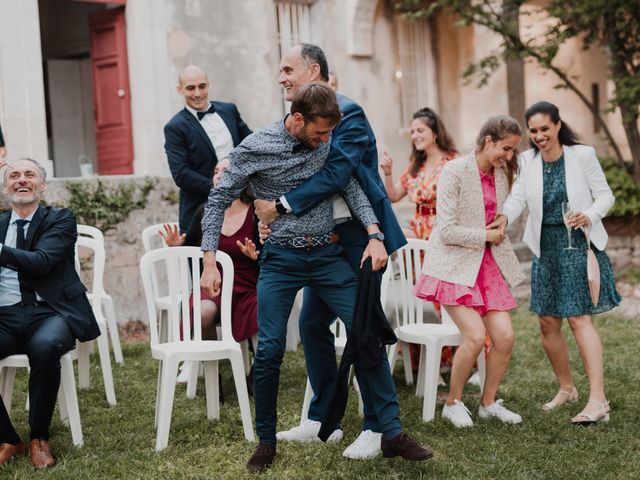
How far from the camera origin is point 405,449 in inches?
172

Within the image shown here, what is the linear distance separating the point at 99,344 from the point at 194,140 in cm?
162

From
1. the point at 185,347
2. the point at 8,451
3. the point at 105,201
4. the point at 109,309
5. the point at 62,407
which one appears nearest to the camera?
the point at 8,451

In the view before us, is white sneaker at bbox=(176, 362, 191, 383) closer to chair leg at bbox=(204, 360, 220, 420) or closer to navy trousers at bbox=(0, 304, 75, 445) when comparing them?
chair leg at bbox=(204, 360, 220, 420)

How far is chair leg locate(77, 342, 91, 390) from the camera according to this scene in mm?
6320

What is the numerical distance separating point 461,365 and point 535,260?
2.94ft

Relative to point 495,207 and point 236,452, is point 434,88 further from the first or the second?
point 236,452

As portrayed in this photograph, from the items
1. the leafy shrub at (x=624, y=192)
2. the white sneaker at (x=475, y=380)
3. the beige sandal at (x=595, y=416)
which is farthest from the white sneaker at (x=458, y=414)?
the leafy shrub at (x=624, y=192)

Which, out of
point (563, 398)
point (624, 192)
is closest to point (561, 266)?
point (563, 398)

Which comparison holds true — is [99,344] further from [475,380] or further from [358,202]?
[475,380]

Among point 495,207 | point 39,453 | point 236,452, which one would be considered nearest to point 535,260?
point 495,207

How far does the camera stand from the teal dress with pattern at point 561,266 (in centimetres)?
561

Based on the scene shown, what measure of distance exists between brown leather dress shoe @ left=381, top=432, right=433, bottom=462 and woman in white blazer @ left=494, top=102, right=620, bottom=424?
1.46 meters

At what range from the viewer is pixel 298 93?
4293 millimetres

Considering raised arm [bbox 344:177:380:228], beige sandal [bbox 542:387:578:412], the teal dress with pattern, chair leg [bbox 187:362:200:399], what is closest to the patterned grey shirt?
raised arm [bbox 344:177:380:228]
